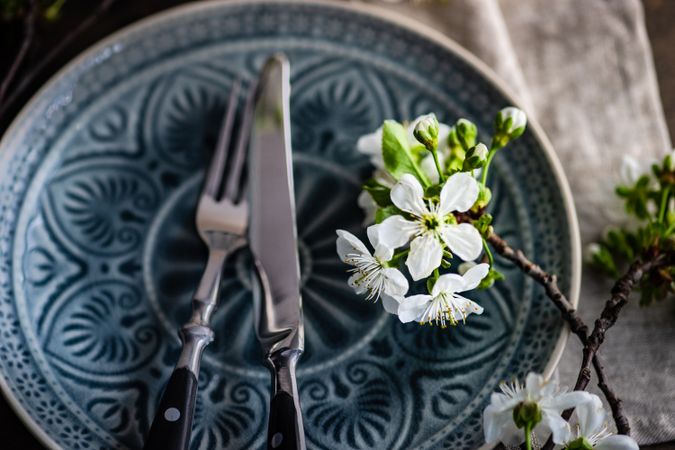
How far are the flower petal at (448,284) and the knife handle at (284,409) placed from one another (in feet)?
0.40

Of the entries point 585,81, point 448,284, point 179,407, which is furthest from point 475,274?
point 585,81

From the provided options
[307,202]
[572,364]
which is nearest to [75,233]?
[307,202]

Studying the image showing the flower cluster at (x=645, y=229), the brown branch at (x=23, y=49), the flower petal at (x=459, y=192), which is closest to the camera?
Result: the flower petal at (x=459, y=192)

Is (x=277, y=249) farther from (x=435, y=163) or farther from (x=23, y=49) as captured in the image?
(x=23, y=49)

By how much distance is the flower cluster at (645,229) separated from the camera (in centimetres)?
60

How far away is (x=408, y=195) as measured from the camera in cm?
49

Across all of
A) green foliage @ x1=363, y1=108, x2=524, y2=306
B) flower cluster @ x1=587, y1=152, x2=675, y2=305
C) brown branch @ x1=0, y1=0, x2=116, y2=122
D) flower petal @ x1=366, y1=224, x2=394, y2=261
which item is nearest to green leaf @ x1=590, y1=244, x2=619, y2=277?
flower cluster @ x1=587, y1=152, x2=675, y2=305

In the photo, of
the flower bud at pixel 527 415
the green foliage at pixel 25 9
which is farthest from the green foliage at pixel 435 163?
the green foliage at pixel 25 9

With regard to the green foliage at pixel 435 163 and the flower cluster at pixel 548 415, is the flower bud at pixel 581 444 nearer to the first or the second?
the flower cluster at pixel 548 415

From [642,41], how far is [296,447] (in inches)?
22.8

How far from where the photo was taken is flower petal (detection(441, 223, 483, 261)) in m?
0.49

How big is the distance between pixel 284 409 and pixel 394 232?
5.9 inches

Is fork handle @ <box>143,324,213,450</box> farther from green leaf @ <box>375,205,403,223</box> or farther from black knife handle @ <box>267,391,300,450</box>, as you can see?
green leaf @ <box>375,205,403,223</box>

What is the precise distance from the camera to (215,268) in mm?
620
